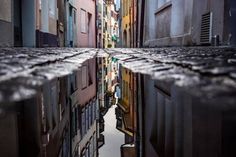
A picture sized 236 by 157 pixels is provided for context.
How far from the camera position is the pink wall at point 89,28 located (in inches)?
658

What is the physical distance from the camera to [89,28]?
19.9 m

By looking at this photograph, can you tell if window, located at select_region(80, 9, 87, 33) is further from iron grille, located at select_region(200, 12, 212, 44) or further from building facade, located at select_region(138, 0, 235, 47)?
iron grille, located at select_region(200, 12, 212, 44)

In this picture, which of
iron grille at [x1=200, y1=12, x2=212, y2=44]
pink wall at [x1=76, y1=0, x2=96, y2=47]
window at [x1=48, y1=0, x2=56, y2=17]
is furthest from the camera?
pink wall at [x1=76, y1=0, x2=96, y2=47]

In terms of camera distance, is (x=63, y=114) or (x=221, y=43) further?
(x=221, y=43)

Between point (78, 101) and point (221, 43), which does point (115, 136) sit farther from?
point (221, 43)

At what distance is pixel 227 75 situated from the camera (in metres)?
1.14

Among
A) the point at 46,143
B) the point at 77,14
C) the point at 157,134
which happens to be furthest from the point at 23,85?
the point at 77,14

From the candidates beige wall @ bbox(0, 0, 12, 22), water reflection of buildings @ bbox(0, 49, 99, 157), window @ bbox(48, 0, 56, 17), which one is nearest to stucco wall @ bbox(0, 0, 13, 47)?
beige wall @ bbox(0, 0, 12, 22)

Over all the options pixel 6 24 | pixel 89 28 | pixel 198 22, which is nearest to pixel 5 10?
pixel 6 24

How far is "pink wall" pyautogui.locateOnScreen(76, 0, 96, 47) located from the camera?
54.9 ft

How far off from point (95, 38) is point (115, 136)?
17314mm

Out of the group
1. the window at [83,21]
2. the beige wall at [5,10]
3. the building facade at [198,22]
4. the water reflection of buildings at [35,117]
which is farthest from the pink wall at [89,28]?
the water reflection of buildings at [35,117]

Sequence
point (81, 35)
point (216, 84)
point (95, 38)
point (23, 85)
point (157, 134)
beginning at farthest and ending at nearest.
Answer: point (95, 38), point (81, 35), point (157, 134), point (23, 85), point (216, 84)

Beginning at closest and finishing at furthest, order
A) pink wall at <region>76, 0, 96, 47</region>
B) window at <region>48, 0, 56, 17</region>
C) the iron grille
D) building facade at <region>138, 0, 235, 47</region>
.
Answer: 1. building facade at <region>138, 0, 235, 47</region>
2. the iron grille
3. window at <region>48, 0, 56, 17</region>
4. pink wall at <region>76, 0, 96, 47</region>
